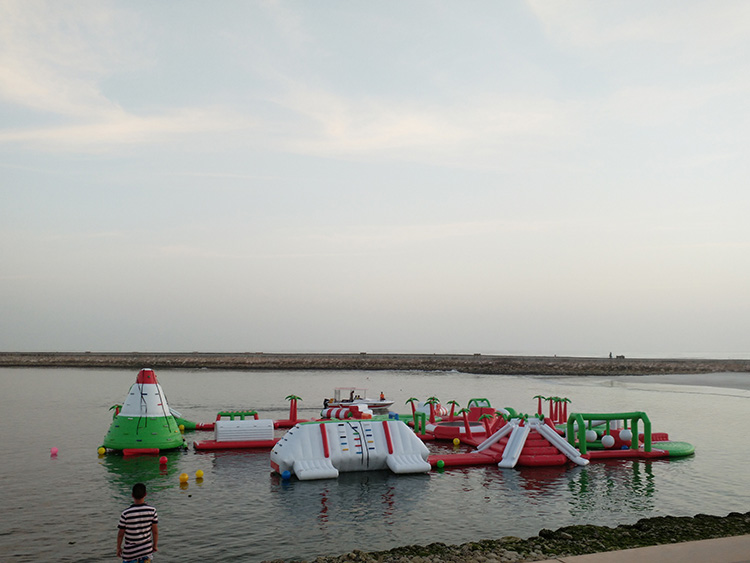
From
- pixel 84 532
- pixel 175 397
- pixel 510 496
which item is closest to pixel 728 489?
pixel 510 496

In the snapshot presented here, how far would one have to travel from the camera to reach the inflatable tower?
25781 millimetres

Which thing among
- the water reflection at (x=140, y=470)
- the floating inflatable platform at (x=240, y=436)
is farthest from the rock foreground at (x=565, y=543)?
the floating inflatable platform at (x=240, y=436)

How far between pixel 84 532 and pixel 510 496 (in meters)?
12.2

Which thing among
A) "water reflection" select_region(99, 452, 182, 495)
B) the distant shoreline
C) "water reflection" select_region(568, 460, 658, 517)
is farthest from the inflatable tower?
the distant shoreline

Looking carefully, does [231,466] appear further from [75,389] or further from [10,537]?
[75,389]

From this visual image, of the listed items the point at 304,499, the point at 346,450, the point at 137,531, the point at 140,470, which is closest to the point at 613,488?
the point at 346,450

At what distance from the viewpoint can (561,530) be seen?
13.8 meters

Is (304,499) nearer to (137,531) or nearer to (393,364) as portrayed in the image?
(137,531)

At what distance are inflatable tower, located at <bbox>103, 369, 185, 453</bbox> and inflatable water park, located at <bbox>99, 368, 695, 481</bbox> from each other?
1.6 inches

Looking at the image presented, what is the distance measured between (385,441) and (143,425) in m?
10.8

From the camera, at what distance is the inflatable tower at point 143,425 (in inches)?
1015

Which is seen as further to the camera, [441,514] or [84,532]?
[441,514]

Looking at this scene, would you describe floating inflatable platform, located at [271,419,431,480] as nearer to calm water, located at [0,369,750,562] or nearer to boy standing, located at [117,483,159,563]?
calm water, located at [0,369,750,562]

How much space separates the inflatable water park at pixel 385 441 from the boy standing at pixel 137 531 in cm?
1243
